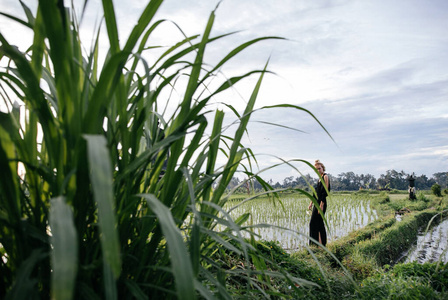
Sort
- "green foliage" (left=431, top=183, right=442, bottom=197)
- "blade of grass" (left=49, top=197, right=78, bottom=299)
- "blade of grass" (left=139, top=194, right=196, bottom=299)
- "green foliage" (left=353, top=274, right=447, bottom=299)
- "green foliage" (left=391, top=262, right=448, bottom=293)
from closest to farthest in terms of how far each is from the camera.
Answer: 1. "blade of grass" (left=49, top=197, right=78, bottom=299)
2. "blade of grass" (left=139, top=194, right=196, bottom=299)
3. "green foliage" (left=353, top=274, right=447, bottom=299)
4. "green foliage" (left=391, top=262, right=448, bottom=293)
5. "green foliage" (left=431, top=183, right=442, bottom=197)

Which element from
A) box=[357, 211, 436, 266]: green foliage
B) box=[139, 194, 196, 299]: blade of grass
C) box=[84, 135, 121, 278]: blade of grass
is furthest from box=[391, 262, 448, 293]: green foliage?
box=[84, 135, 121, 278]: blade of grass

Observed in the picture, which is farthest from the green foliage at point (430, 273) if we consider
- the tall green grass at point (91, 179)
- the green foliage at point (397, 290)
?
the tall green grass at point (91, 179)

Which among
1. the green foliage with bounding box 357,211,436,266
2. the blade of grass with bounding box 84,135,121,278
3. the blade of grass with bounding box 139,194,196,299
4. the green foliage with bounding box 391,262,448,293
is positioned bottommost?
the green foliage with bounding box 357,211,436,266

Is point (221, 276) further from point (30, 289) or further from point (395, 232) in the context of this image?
point (395, 232)

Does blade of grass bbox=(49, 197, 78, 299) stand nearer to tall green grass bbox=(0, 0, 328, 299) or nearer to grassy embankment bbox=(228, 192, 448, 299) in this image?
tall green grass bbox=(0, 0, 328, 299)

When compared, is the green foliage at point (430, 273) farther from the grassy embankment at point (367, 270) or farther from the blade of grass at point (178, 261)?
the blade of grass at point (178, 261)

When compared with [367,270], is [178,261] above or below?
above

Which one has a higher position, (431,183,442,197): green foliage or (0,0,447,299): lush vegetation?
(0,0,447,299): lush vegetation

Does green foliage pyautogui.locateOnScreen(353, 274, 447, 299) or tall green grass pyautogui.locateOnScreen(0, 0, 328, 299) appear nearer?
tall green grass pyautogui.locateOnScreen(0, 0, 328, 299)

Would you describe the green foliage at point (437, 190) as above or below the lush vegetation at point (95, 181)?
below

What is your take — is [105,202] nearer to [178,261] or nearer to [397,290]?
[178,261]

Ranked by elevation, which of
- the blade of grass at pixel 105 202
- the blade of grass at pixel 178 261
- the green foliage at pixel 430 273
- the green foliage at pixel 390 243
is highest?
the blade of grass at pixel 105 202

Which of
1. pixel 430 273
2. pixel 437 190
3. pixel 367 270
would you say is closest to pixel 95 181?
pixel 430 273

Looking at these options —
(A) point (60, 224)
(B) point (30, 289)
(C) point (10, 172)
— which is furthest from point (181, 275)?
(C) point (10, 172)
